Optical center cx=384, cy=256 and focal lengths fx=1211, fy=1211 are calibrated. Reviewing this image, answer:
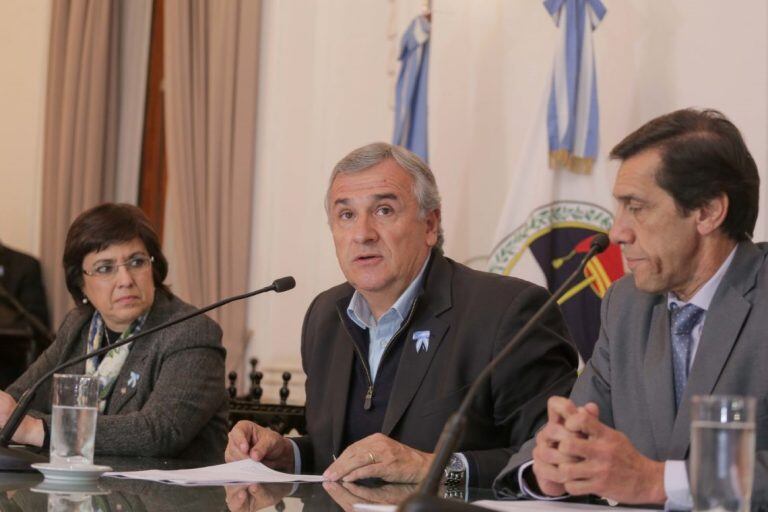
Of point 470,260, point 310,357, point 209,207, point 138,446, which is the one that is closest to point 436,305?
point 310,357

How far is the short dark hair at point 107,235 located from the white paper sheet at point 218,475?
52.6 inches

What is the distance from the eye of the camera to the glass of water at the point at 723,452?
1.64m

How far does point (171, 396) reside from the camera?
3516 mm

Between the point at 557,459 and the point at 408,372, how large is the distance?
0.91 metres

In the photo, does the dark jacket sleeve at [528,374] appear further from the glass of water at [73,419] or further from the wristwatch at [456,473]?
the glass of water at [73,419]

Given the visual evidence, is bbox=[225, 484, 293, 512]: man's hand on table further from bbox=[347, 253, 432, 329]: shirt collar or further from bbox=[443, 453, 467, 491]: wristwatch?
bbox=[347, 253, 432, 329]: shirt collar

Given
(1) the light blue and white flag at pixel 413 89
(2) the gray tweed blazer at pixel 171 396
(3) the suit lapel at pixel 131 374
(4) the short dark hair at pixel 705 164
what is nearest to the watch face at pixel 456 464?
(4) the short dark hair at pixel 705 164

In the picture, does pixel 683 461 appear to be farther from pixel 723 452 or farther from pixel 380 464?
pixel 380 464

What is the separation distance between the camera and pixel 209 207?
6.54m

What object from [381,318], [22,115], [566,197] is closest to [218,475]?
[381,318]

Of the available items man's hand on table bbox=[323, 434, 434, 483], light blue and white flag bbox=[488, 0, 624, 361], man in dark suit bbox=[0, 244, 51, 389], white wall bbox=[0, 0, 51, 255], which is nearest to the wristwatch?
man's hand on table bbox=[323, 434, 434, 483]

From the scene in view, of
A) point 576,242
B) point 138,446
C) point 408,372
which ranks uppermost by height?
point 576,242

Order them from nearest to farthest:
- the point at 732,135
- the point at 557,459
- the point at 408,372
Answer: the point at 557,459 < the point at 732,135 < the point at 408,372

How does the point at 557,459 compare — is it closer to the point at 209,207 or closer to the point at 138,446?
the point at 138,446
